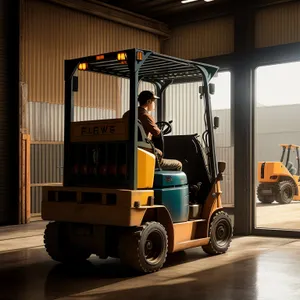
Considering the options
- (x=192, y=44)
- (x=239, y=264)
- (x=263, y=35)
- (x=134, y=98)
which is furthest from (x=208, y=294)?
(x=192, y=44)

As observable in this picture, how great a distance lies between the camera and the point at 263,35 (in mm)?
11312

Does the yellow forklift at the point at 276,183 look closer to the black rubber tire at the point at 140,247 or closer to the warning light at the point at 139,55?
the black rubber tire at the point at 140,247

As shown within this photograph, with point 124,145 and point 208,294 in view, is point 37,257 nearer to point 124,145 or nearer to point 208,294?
point 124,145

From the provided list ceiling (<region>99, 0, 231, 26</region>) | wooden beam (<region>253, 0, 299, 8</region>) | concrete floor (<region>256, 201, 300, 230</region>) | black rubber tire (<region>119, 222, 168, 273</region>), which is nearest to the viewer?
black rubber tire (<region>119, 222, 168, 273</region>)

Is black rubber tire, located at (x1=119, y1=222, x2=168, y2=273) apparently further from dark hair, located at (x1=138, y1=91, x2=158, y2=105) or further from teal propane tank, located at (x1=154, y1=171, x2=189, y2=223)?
dark hair, located at (x1=138, y1=91, x2=158, y2=105)

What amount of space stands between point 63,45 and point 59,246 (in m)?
6.21

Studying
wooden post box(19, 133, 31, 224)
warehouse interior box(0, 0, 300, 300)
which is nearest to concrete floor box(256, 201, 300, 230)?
warehouse interior box(0, 0, 300, 300)

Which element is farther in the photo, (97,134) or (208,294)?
(97,134)

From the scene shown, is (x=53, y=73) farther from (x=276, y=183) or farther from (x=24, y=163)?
(x=276, y=183)

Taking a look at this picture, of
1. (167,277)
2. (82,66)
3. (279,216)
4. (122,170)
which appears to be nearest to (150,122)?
(122,170)

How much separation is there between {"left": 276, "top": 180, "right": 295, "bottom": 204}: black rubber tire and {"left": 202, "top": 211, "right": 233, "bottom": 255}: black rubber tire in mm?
11283

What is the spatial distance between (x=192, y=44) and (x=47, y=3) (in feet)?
10.7

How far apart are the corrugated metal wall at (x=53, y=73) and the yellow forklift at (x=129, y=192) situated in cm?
396

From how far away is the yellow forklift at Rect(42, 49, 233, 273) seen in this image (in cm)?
708
